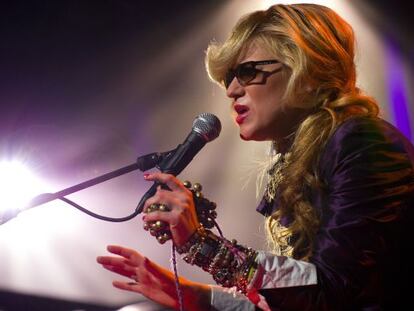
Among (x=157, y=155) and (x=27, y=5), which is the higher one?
(x=27, y=5)

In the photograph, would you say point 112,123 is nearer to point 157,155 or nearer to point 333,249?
point 157,155

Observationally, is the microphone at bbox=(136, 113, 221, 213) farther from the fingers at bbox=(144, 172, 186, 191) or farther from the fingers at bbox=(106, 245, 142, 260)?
the fingers at bbox=(106, 245, 142, 260)

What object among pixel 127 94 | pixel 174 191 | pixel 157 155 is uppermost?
pixel 127 94

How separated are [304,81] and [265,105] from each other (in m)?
0.17

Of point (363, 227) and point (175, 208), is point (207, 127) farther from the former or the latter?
point (363, 227)

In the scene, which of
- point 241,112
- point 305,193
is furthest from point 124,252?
point 241,112

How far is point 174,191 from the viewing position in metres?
1.34

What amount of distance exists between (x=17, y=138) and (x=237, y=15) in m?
1.74

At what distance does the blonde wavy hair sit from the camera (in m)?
1.66

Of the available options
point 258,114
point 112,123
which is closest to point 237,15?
point 112,123

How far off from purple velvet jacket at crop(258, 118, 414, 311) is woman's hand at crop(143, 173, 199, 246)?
0.86ft

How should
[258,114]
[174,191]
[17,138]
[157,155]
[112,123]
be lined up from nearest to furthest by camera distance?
[174,191] → [157,155] → [258,114] → [17,138] → [112,123]

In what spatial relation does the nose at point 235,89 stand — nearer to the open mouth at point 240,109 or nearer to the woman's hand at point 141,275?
the open mouth at point 240,109

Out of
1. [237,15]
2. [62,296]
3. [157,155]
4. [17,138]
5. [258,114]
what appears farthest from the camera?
[237,15]
